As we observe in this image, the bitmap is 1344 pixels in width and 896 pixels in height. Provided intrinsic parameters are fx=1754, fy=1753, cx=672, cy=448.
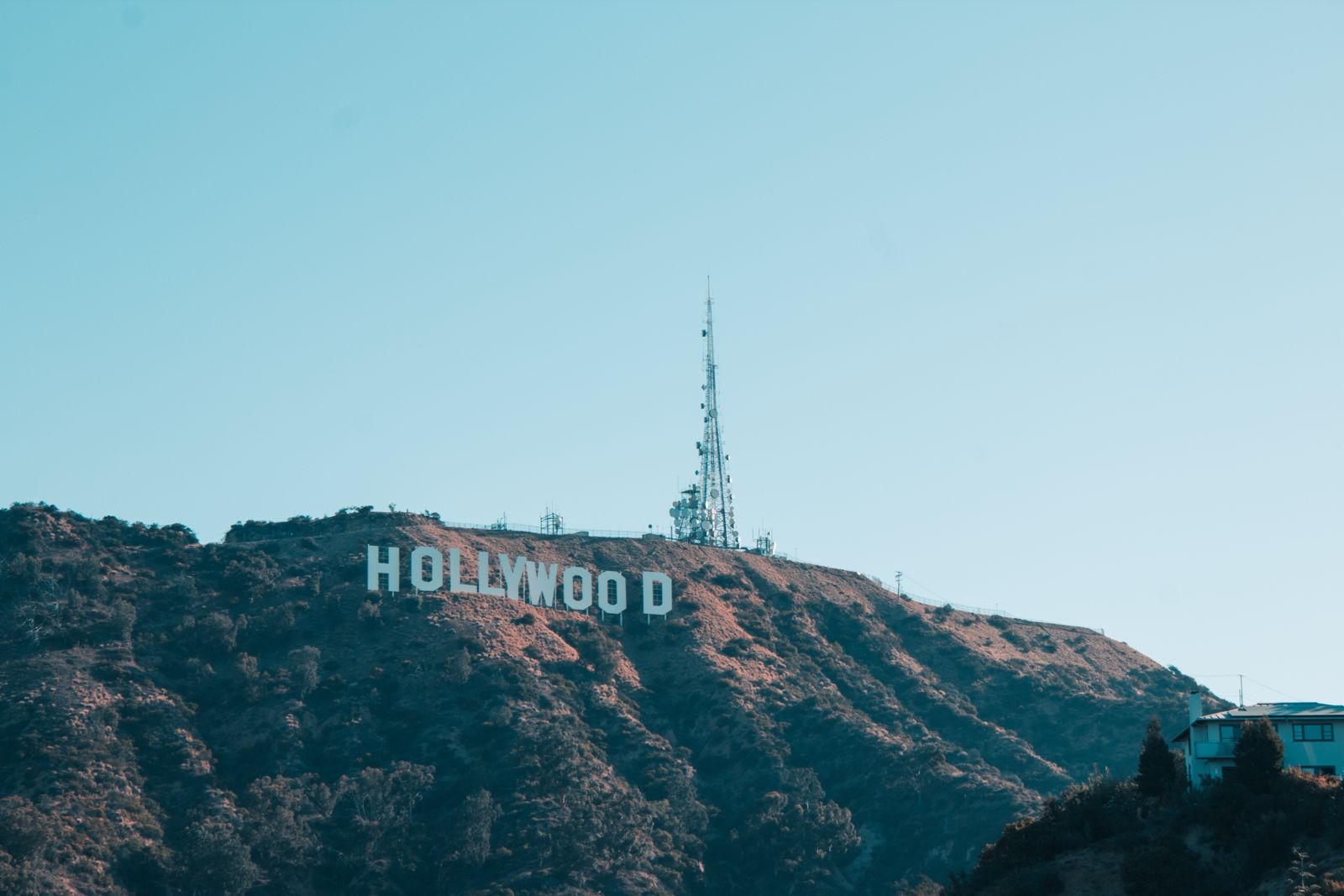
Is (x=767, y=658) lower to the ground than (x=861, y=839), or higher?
higher

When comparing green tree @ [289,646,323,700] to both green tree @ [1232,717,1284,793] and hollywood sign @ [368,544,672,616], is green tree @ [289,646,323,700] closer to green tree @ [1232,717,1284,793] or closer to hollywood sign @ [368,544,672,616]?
hollywood sign @ [368,544,672,616]

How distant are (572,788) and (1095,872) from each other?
185 ft

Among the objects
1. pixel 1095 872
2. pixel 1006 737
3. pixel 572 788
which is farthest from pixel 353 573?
pixel 1095 872

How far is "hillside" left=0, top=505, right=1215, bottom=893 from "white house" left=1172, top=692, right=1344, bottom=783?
4552 centimetres

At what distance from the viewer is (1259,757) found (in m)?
69.0

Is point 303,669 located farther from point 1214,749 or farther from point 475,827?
point 1214,749

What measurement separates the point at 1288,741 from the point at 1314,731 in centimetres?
116

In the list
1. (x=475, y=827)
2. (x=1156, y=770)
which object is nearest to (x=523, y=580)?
(x=475, y=827)

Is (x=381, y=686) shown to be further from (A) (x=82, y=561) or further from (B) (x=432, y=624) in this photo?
(A) (x=82, y=561)

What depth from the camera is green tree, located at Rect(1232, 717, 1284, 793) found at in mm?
68812

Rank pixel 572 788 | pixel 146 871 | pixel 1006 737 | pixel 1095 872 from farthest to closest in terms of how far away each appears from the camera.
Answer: pixel 1006 737 → pixel 572 788 → pixel 146 871 → pixel 1095 872

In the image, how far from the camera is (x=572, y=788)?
119688 millimetres

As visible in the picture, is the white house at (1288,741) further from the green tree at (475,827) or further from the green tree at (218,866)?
the green tree at (218,866)

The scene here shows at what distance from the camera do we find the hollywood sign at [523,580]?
13512 cm
